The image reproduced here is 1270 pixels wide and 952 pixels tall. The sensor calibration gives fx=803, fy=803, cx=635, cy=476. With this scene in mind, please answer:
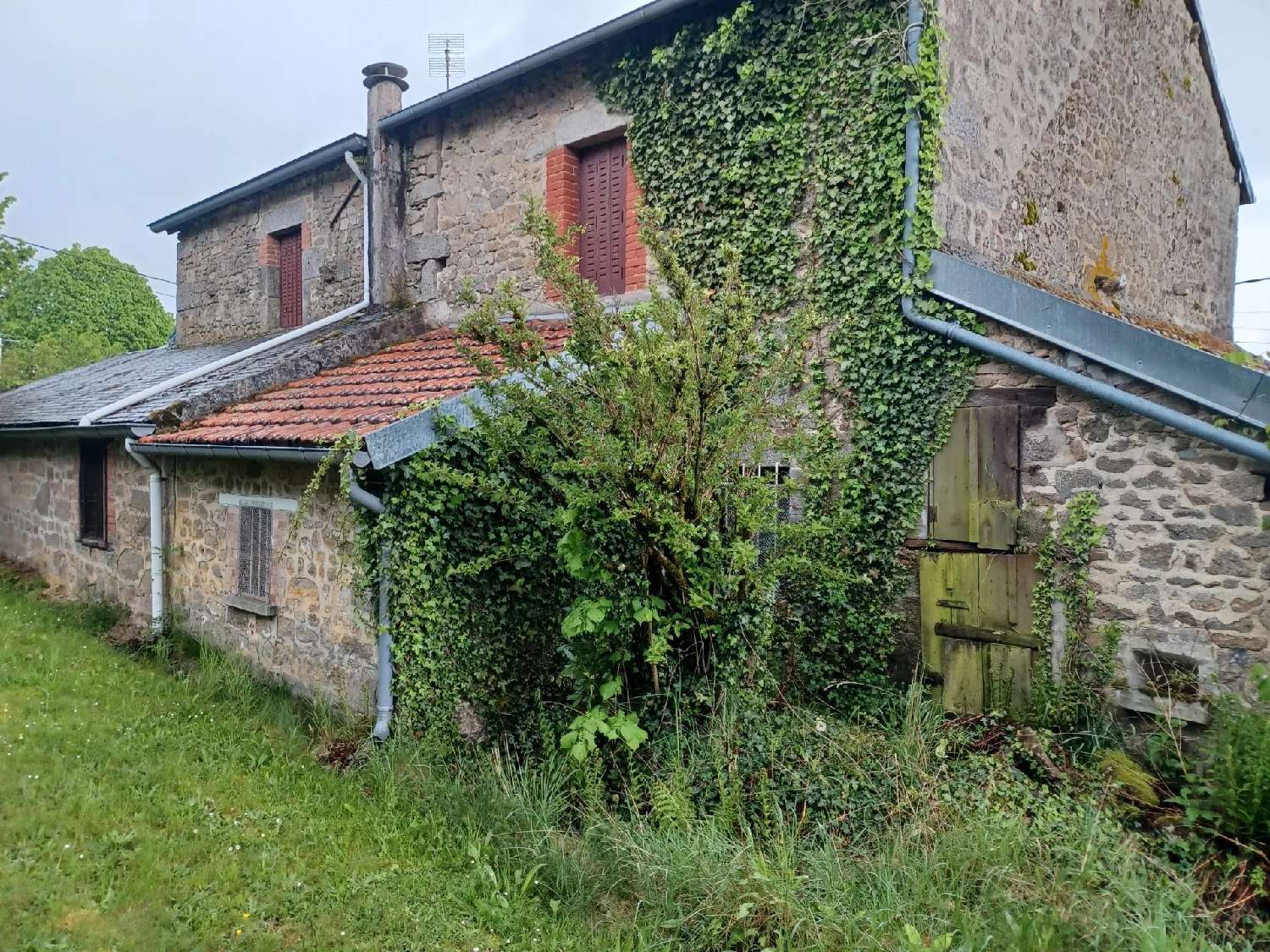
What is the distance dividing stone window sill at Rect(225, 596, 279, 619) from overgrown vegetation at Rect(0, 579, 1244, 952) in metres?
1.19

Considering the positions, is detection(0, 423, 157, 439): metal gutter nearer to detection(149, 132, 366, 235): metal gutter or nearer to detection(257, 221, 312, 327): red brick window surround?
detection(257, 221, 312, 327): red brick window surround

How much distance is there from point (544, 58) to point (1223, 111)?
9793mm

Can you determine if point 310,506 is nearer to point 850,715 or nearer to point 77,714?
point 77,714

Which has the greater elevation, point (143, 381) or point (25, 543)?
point (143, 381)

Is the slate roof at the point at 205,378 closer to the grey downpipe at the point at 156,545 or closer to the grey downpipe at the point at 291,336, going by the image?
the grey downpipe at the point at 291,336

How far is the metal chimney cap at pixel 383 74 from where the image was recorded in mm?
9492

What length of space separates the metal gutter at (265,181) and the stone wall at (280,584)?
174 inches

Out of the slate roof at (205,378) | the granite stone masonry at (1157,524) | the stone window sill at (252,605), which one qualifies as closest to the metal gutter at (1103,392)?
the granite stone masonry at (1157,524)

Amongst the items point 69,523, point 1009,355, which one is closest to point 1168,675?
point 1009,355

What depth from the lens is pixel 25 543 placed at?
10.5 meters

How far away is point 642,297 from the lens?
24.6ft

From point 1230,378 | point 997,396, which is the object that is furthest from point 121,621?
point 1230,378

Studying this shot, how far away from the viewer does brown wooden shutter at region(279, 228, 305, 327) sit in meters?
11.3

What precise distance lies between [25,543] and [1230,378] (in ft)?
42.6
